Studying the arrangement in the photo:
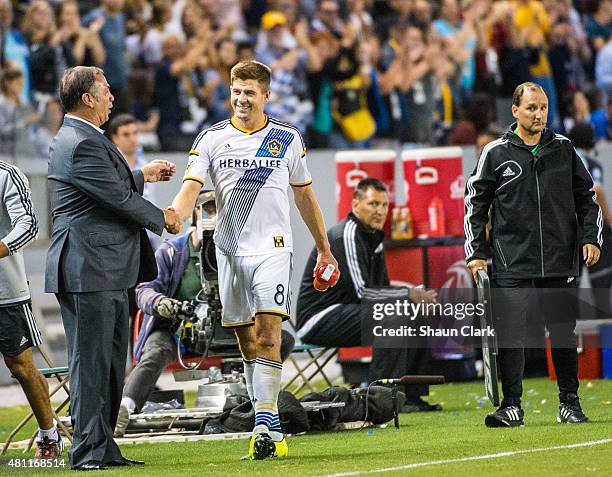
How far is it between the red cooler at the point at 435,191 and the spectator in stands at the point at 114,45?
3740 mm

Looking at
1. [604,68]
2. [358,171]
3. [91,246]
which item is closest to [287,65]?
[358,171]

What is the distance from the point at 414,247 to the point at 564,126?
6.50 meters

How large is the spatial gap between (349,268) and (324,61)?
6.58m

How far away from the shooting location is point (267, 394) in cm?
852

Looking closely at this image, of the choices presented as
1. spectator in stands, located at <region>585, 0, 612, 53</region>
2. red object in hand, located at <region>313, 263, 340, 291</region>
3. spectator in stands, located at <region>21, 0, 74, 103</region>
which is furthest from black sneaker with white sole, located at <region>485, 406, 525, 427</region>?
spectator in stands, located at <region>585, 0, 612, 53</region>

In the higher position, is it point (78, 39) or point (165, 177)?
point (78, 39)

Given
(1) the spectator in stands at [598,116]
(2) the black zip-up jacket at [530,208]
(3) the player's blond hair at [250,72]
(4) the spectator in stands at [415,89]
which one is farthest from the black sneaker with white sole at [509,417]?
(1) the spectator in stands at [598,116]

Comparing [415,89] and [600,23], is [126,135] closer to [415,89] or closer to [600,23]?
[415,89]

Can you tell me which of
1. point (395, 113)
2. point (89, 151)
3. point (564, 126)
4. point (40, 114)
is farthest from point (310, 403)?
point (564, 126)

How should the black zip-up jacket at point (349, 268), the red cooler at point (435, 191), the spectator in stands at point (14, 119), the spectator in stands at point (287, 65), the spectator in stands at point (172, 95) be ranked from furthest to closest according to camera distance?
1. the spectator in stands at point (287, 65)
2. the spectator in stands at point (172, 95)
3. the spectator in stands at point (14, 119)
4. the red cooler at point (435, 191)
5. the black zip-up jacket at point (349, 268)

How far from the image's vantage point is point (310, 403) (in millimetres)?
10508

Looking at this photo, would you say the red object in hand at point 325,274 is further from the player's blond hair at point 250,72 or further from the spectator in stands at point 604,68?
the spectator in stands at point 604,68

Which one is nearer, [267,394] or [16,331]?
[267,394]

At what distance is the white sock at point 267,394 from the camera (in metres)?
8.49
